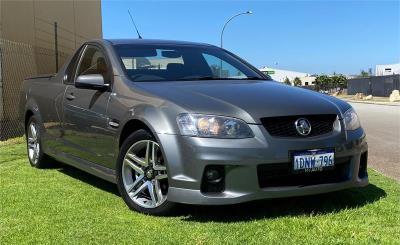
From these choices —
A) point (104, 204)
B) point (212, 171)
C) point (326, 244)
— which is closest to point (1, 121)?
point (104, 204)

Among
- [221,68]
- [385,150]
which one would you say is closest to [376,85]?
[385,150]

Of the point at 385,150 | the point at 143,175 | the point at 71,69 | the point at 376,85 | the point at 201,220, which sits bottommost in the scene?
the point at 376,85

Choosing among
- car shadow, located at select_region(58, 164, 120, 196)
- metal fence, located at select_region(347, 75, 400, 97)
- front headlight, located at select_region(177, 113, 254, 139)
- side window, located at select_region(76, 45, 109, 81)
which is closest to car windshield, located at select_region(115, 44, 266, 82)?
side window, located at select_region(76, 45, 109, 81)

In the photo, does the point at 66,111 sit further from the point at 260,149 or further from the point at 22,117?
the point at 260,149

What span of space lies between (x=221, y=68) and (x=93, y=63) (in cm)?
136

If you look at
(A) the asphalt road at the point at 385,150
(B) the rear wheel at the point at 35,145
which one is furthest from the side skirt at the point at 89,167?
(A) the asphalt road at the point at 385,150

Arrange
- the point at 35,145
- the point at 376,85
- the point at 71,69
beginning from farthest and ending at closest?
the point at 376,85 < the point at 35,145 < the point at 71,69

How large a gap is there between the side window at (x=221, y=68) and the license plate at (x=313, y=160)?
163 centimetres

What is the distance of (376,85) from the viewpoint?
5369cm

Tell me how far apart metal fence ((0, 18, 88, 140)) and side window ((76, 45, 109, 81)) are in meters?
5.85

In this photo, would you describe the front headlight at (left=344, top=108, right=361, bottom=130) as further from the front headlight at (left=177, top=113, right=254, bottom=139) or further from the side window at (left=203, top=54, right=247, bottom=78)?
the side window at (left=203, top=54, right=247, bottom=78)

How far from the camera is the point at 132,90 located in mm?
4898

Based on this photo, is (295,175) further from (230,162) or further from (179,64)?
(179,64)

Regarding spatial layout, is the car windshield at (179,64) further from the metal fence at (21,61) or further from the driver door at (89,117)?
the metal fence at (21,61)
